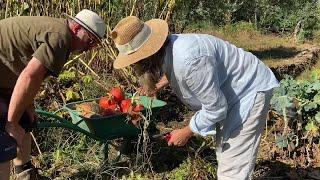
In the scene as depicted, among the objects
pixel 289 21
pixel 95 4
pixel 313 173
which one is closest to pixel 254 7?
pixel 289 21

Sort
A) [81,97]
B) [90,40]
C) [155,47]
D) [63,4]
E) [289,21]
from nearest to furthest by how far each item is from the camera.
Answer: [155,47] → [90,40] → [81,97] → [63,4] → [289,21]

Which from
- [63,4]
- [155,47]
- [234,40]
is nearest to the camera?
[155,47]

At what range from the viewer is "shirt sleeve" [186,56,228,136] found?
303 centimetres

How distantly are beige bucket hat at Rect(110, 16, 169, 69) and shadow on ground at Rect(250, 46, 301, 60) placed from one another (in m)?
7.11

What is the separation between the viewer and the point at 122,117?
4547mm

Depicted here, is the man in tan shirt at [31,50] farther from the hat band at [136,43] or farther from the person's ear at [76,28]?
the hat band at [136,43]

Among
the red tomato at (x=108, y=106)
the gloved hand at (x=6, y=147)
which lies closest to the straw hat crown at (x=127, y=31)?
the gloved hand at (x=6, y=147)

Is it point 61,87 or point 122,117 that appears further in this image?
point 61,87

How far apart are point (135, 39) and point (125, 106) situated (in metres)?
1.62

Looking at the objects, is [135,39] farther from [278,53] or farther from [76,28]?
[278,53]

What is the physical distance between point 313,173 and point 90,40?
2516 mm

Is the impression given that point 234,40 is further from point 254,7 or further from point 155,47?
point 155,47

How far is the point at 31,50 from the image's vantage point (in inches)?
150

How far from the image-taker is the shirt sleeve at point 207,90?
3031 mm
